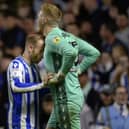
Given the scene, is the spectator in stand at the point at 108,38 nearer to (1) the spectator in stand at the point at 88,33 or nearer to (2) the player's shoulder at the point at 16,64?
(1) the spectator in stand at the point at 88,33

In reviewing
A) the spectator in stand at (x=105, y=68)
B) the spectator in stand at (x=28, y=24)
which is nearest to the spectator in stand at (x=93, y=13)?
the spectator in stand at (x=28, y=24)

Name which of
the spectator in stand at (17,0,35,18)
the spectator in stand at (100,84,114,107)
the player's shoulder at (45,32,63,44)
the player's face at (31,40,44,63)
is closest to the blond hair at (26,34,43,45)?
the player's face at (31,40,44,63)

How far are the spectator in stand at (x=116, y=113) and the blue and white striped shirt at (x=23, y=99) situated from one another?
7.87 ft

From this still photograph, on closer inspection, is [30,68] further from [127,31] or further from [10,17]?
[10,17]

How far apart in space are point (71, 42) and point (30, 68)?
0.82 meters

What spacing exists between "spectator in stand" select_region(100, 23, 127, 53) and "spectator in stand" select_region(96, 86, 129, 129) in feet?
7.67

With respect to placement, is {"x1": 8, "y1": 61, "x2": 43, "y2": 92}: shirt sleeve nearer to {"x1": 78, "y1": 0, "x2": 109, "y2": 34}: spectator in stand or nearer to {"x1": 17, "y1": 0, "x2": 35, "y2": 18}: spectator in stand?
{"x1": 78, "y1": 0, "x2": 109, "y2": 34}: spectator in stand

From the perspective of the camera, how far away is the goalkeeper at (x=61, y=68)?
6711mm

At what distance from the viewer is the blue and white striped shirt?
24.1 ft

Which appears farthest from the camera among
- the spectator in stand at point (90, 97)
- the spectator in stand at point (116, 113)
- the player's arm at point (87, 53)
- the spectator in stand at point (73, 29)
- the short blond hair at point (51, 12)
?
the spectator in stand at point (73, 29)

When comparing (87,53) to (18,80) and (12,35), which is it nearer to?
(18,80)

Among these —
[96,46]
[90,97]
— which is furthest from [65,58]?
[96,46]

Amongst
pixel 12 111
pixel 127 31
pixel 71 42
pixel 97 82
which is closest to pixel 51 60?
pixel 71 42

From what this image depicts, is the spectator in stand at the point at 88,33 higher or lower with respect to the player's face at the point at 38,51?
higher
